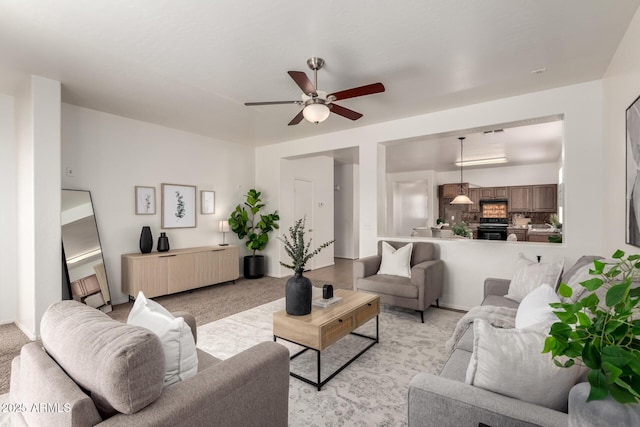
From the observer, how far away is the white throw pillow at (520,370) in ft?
3.46

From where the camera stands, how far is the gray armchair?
343cm

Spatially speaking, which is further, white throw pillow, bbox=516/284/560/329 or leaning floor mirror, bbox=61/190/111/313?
leaning floor mirror, bbox=61/190/111/313

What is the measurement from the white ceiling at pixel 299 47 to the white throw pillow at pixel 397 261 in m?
1.85

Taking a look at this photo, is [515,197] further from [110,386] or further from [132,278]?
[110,386]

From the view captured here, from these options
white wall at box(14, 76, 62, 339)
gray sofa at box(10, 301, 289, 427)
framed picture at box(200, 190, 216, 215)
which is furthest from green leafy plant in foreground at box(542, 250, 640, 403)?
framed picture at box(200, 190, 216, 215)

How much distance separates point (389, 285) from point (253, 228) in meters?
3.15

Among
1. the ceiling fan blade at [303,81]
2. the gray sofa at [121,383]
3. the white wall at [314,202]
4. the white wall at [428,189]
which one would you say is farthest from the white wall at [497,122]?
the white wall at [428,189]

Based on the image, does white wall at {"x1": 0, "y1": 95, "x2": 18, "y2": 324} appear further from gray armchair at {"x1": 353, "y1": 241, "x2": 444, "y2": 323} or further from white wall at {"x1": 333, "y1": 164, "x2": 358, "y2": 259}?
white wall at {"x1": 333, "y1": 164, "x2": 358, "y2": 259}

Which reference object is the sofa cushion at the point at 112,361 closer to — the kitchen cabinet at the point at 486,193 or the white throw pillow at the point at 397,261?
the white throw pillow at the point at 397,261

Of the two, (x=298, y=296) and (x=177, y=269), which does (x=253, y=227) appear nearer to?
(x=177, y=269)

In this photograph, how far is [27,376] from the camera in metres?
1.21

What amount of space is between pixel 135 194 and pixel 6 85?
177 centimetres

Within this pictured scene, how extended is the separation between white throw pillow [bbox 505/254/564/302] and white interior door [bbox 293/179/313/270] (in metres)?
4.19

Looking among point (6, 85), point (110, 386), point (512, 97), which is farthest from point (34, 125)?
point (512, 97)
